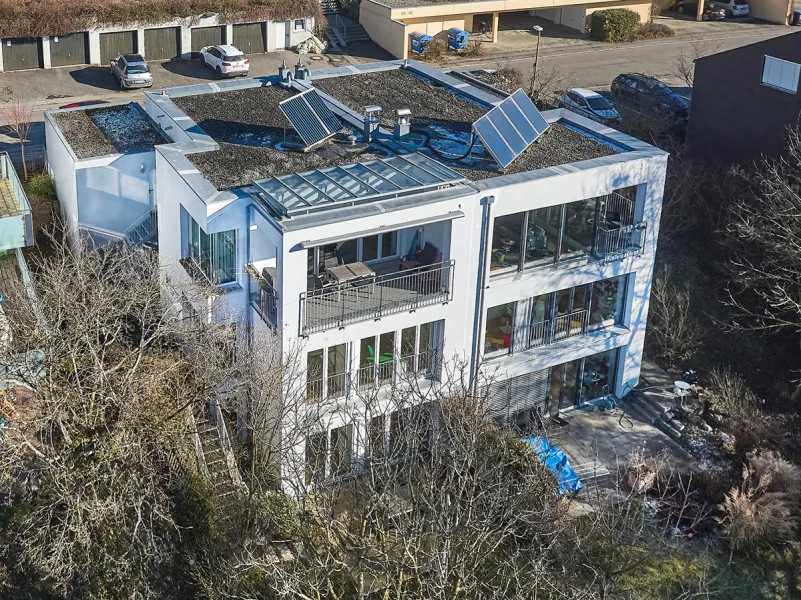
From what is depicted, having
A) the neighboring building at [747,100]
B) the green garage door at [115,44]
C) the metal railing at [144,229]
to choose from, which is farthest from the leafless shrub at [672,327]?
the green garage door at [115,44]

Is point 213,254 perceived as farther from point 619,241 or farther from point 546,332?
point 619,241

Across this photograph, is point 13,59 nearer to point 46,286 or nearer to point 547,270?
point 46,286

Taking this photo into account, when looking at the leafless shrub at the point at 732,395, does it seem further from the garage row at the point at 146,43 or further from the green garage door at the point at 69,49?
the green garage door at the point at 69,49

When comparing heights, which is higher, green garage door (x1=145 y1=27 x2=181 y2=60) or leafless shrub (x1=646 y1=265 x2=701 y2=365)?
green garage door (x1=145 y1=27 x2=181 y2=60)

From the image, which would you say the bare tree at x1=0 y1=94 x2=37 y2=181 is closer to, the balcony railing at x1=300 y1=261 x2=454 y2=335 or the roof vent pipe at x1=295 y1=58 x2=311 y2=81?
the roof vent pipe at x1=295 y1=58 x2=311 y2=81

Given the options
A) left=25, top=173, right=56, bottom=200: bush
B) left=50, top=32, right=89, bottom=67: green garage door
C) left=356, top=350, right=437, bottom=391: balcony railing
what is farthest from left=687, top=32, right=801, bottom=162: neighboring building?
left=50, top=32, right=89, bottom=67: green garage door

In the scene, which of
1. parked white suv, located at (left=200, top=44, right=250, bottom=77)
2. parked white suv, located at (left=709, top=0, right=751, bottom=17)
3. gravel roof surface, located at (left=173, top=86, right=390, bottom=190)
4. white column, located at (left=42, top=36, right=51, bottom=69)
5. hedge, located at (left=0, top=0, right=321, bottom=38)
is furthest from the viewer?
parked white suv, located at (left=709, top=0, right=751, bottom=17)
